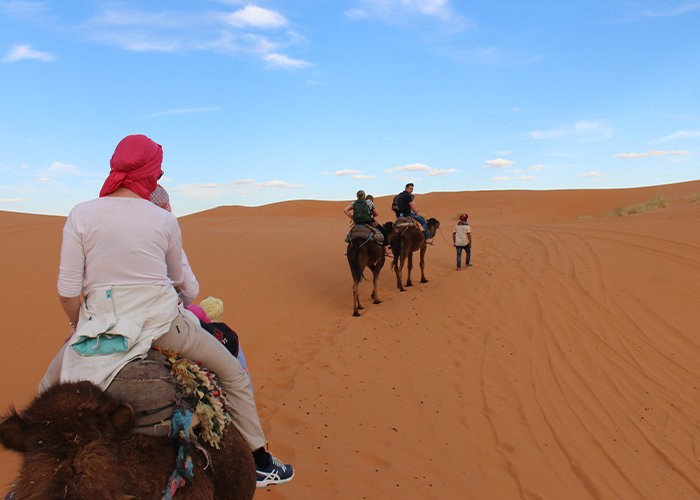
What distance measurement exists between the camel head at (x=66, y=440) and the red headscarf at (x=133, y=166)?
3.35 feet

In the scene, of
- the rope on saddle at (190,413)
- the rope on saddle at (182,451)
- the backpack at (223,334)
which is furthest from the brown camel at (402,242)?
the rope on saddle at (182,451)

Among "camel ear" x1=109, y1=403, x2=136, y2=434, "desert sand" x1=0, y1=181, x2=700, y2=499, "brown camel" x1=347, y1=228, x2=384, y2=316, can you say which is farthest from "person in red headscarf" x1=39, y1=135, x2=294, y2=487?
"brown camel" x1=347, y1=228, x2=384, y2=316

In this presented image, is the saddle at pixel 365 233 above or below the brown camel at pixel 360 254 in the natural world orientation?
above

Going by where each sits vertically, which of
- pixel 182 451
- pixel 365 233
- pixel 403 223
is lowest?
pixel 182 451

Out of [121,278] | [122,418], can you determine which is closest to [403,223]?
[121,278]

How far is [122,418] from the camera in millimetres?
1835

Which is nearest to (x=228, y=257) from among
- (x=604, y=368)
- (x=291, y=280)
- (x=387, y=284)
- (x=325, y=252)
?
(x=291, y=280)

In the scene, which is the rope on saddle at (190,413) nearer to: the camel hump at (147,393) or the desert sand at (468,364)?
the camel hump at (147,393)

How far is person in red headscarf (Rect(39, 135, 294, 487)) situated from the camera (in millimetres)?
2086

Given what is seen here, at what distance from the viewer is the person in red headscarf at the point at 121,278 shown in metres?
2.09

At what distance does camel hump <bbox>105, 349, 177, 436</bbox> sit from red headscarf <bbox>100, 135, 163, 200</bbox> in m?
0.89

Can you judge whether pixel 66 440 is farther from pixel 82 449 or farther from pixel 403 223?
pixel 403 223

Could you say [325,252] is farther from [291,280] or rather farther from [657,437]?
[657,437]

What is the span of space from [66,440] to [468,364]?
6.00m
